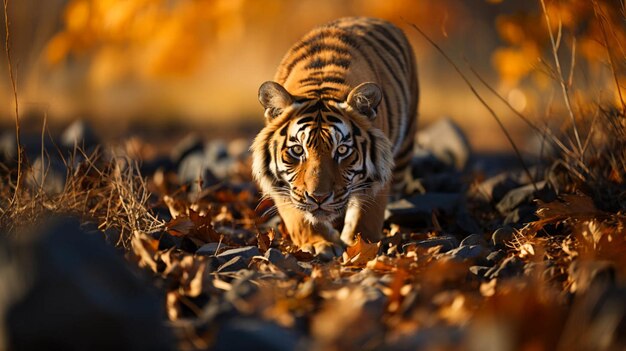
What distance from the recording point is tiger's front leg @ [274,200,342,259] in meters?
4.85

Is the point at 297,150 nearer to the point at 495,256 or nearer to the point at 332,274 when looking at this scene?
the point at 332,274

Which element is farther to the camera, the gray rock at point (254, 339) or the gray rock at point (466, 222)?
the gray rock at point (466, 222)

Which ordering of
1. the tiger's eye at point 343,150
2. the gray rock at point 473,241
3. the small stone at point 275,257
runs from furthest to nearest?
the tiger's eye at point 343,150, the gray rock at point 473,241, the small stone at point 275,257

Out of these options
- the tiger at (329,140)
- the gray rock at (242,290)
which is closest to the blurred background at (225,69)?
the tiger at (329,140)

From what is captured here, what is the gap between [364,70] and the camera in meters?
5.38

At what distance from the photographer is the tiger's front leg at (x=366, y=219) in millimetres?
4949

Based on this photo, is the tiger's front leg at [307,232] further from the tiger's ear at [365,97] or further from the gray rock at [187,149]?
the gray rock at [187,149]

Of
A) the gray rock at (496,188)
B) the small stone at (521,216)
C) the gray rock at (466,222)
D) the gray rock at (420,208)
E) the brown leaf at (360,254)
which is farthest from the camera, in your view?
the gray rock at (496,188)

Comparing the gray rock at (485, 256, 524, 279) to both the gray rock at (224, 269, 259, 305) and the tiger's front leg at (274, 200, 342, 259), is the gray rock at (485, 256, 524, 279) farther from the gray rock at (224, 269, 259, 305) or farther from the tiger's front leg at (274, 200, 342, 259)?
the tiger's front leg at (274, 200, 342, 259)

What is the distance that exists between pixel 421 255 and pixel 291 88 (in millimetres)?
1793

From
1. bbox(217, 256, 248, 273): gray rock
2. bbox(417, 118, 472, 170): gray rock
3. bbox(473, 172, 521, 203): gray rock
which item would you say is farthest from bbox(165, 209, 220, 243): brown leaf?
bbox(417, 118, 472, 170): gray rock

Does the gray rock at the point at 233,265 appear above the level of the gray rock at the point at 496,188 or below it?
above

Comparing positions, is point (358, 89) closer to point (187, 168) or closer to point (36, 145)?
point (187, 168)

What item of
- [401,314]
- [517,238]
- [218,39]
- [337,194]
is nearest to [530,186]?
[517,238]
